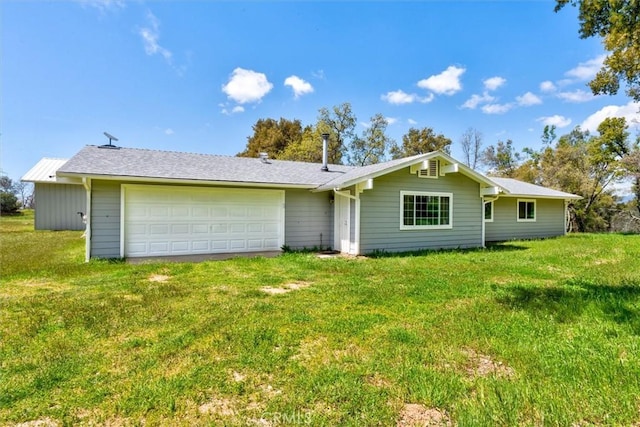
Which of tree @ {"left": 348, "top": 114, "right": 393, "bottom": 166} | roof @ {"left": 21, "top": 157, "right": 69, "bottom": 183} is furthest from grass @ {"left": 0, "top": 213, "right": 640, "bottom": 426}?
tree @ {"left": 348, "top": 114, "right": 393, "bottom": 166}

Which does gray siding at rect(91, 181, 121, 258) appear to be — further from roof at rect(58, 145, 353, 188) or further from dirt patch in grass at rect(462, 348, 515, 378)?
dirt patch in grass at rect(462, 348, 515, 378)

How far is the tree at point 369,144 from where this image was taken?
100ft

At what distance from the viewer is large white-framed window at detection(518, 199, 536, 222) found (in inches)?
605

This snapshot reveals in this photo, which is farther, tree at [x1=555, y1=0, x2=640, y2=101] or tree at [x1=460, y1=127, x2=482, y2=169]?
tree at [x1=460, y1=127, x2=482, y2=169]

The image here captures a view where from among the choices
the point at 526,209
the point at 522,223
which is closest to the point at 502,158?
the point at 526,209

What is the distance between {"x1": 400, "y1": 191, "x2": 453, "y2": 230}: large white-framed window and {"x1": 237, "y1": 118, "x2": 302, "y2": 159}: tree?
73.1ft

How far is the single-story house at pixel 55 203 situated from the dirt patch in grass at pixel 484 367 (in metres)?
18.7

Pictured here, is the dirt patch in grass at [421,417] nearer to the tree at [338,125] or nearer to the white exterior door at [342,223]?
the white exterior door at [342,223]

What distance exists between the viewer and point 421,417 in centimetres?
220

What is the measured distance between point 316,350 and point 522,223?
1566 cm

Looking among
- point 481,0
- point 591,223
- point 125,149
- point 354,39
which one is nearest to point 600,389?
point 481,0

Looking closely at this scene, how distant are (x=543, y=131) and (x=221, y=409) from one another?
41.1m

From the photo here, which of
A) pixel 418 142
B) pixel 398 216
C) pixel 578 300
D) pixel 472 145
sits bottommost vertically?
pixel 578 300

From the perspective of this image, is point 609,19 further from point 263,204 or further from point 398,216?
point 263,204
